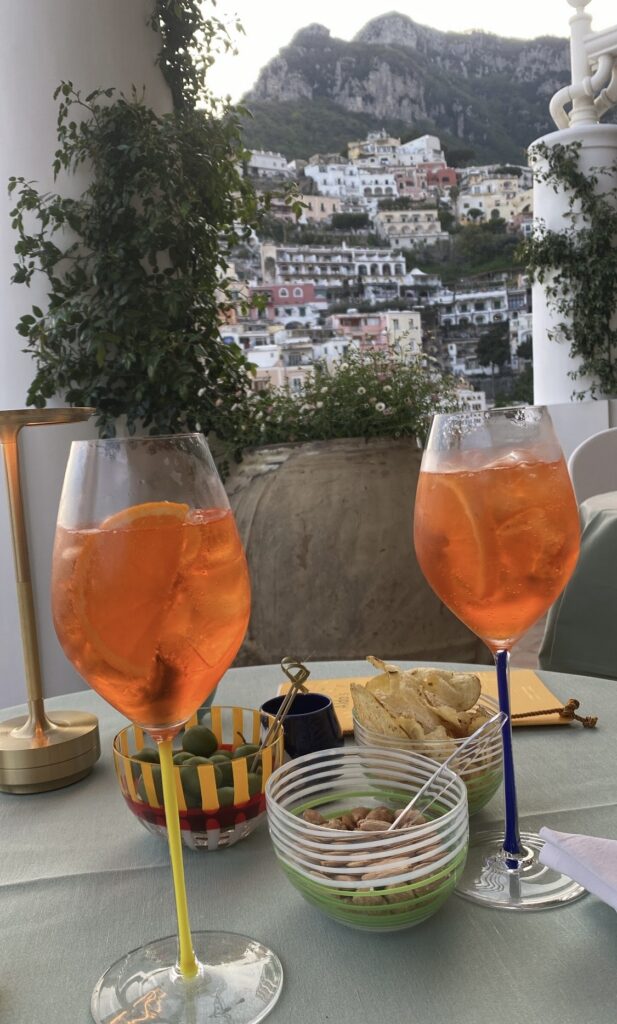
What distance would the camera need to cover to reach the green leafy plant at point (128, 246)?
94.9 inches

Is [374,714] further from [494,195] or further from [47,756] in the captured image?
[494,195]

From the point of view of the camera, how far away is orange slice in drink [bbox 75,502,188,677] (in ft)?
1.36

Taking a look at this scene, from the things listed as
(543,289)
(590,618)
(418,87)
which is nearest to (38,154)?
(590,618)

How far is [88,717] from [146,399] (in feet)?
6.20

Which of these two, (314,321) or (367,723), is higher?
(314,321)

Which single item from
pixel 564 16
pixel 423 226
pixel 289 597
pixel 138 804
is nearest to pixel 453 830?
pixel 138 804

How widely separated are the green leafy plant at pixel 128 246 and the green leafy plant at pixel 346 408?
Result: 0.24 metres

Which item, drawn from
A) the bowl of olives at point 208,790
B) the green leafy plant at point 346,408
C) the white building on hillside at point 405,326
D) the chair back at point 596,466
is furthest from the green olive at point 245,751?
the white building on hillside at point 405,326

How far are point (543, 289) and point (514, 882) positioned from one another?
17.8ft

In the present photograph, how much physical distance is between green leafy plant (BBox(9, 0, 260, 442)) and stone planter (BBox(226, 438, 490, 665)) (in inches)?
19.9

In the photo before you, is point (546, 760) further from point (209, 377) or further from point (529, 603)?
point (209, 377)

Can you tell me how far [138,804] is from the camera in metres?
0.56

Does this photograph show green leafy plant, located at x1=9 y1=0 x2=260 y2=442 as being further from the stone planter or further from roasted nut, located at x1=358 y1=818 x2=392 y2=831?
roasted nut, located at x1=358 y1=818 x2=392 y2=831

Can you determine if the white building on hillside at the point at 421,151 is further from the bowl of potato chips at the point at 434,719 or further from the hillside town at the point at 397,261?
the bowl of potato chips at the point at 434,719
